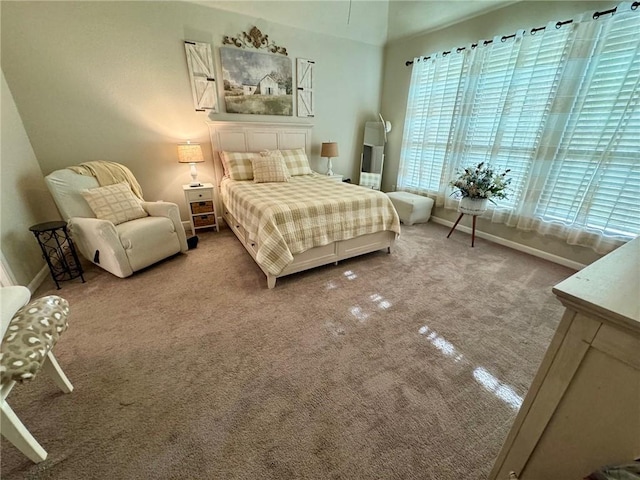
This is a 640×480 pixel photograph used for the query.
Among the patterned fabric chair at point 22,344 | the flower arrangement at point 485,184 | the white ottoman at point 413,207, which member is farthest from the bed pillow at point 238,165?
the flower arrangement at point 485,184

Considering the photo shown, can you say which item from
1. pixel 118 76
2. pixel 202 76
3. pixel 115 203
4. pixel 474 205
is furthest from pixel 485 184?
pixel 118 76

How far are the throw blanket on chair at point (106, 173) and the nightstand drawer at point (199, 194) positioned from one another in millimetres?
518

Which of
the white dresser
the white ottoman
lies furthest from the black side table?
the white ottoman

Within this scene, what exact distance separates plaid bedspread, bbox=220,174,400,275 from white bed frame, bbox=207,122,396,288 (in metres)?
0.11

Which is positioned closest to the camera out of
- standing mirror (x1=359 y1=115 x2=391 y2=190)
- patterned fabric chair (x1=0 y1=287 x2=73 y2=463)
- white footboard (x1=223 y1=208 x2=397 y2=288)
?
patterned fabric chair (x1=0 y1=287 x2=73 y2=463)

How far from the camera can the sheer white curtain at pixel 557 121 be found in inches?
85.9

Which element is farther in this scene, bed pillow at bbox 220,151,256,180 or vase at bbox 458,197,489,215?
bed pillow at bbox 220,151,256,180

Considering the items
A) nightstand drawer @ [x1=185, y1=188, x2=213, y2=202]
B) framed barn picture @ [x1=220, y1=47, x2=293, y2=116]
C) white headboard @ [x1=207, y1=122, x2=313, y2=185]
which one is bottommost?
→ nightstand drawer @ [x1=185, y1=188, x2=213, y2=202]

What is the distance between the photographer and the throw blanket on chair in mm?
2487

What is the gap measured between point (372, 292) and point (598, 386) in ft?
5.32

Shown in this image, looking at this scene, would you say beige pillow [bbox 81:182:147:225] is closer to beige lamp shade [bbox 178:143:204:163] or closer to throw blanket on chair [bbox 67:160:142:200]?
throw blanket on chair [bbox 67:160:142:200]

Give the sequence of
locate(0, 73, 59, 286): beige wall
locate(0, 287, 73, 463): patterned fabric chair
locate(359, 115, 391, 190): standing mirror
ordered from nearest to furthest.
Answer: locate(0, 287, 73, 463): patterned fabric chair < locate(0, 73, 59, 286): beige wall < locate(359, 115, 391, 190): standing mirror

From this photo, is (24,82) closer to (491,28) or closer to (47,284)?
(47,284)

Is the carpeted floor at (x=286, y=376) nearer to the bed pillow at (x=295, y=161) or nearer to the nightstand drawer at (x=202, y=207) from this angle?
the nightstand drawer at (x=202, y=207)
